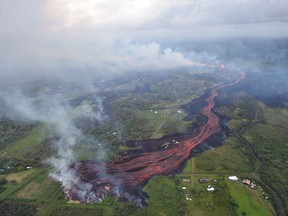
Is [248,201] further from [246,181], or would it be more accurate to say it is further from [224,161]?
[224,161]

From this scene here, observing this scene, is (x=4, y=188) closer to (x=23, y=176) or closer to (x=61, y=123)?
(x=23, y=176)

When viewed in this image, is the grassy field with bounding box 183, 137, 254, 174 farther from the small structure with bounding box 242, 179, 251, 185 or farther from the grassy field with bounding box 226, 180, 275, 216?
the grassy field with bounding box 226, 180, 275, 216

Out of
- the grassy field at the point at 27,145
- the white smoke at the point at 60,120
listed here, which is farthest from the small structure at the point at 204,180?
the grassy field at the point at 27,145

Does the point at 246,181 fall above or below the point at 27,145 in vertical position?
above

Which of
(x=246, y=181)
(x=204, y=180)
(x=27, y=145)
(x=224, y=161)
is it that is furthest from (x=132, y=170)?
(x=27, y=145)

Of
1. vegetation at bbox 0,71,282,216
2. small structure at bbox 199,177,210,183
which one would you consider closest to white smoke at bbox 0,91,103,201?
vegetation at bbox 0,71,282,216

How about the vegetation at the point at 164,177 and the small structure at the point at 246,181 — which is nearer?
the vegetation at the point at 164,177

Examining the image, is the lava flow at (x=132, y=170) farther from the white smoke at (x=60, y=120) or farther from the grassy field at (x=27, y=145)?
the grassy field at (x=27, y=145)

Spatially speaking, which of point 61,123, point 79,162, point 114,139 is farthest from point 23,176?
point 61,123
